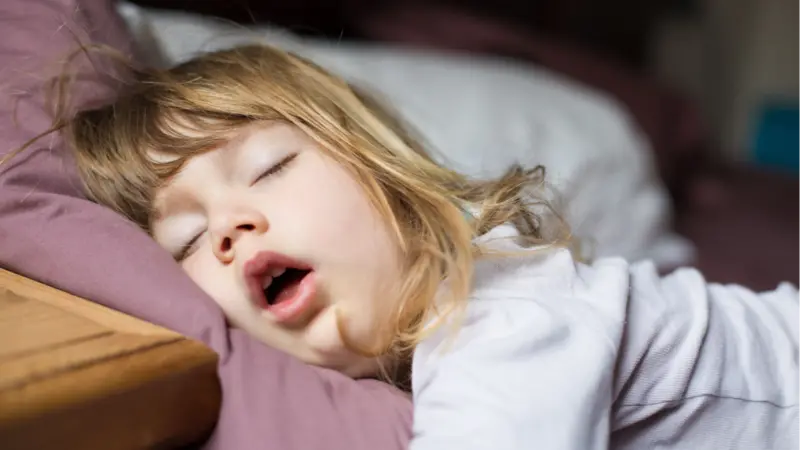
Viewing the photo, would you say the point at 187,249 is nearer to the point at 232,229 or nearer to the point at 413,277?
the point at 232,229

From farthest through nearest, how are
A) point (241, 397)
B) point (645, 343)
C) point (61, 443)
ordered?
point (645, 343) < point (241, 397) < point (61, 443)

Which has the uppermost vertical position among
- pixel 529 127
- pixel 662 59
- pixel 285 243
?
pixel 285 243

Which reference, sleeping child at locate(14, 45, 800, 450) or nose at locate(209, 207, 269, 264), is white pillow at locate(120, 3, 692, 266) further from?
nose at locate(209, 207, 269, 264)

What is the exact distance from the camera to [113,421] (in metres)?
0.49

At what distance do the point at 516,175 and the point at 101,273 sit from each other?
373 mm

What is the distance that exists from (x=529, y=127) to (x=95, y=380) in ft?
3.43

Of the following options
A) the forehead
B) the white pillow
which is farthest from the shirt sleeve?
the white pillow

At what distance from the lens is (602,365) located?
61 cm

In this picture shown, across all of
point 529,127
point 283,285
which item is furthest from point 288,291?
point 529,127

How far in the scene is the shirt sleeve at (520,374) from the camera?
0.57 meters

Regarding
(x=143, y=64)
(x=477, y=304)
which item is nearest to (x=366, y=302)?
(x=477, y=304)

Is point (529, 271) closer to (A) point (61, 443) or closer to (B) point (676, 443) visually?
(B) point (676, 443)

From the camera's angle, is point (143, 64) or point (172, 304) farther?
point (143, 64)

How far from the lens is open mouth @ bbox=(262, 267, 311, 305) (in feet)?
2.22
